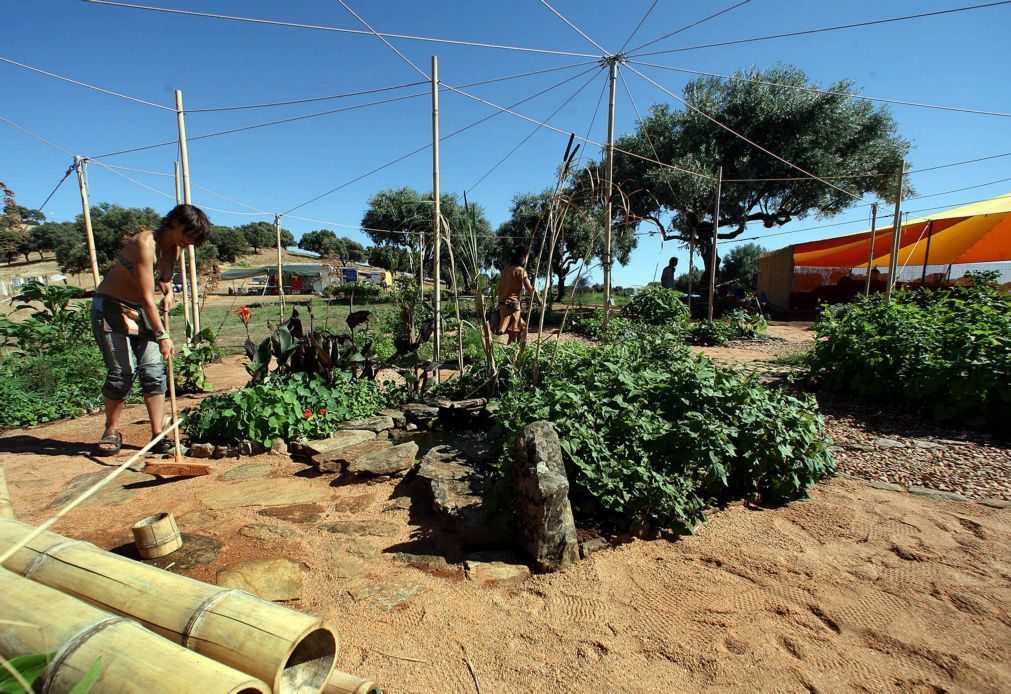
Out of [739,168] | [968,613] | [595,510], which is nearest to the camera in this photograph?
[968,613]

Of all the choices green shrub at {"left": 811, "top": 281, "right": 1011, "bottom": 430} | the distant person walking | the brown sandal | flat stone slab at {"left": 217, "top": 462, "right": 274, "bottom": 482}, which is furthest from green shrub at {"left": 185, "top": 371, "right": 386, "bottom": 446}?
the distant person walking

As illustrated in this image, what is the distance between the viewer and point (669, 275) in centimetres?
1296

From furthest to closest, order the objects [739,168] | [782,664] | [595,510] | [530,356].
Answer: [739,168] → [530,356] → [595,510] → [782,664]

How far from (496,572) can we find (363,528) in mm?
834

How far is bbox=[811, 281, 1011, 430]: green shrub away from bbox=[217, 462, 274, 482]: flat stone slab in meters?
5.04

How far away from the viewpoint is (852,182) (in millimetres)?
15938

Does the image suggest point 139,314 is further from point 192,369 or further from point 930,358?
point 930,358

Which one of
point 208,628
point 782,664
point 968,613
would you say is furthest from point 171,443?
point 968,613

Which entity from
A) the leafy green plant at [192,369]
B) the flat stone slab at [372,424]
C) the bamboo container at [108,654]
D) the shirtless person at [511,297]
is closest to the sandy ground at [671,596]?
the bamboo container at [108,654]

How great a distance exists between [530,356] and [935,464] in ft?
9.93

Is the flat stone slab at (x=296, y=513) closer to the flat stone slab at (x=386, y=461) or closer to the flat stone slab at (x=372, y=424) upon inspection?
the flat stone slab at (x=386, y=461)

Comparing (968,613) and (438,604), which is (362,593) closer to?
(438,604)

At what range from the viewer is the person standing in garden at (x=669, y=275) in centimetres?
1270

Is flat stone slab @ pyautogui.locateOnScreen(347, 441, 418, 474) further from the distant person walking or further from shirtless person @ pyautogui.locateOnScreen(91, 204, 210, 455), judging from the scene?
the distant person walking
